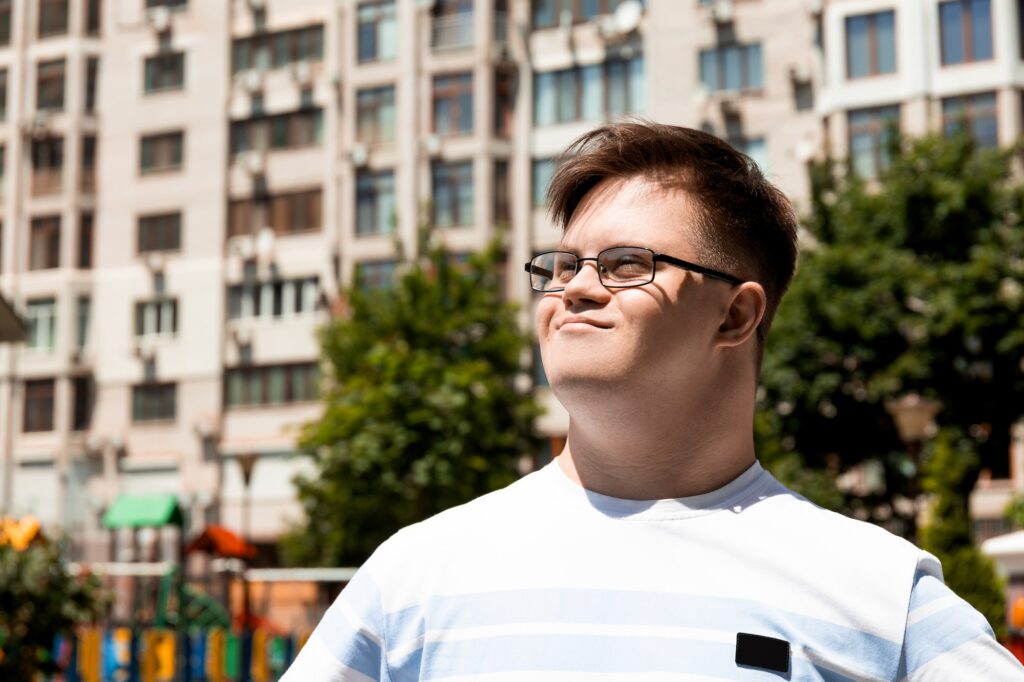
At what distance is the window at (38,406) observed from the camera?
143ft

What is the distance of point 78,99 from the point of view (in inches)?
1737

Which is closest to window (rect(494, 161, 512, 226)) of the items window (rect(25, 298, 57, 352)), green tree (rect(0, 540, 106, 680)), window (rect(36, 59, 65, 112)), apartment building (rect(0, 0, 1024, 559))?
apartment building (rect(0, 0, 1024, 559))

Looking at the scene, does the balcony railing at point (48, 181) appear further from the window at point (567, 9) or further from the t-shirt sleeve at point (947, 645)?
the t-shirt sleeve at point (947, 645)

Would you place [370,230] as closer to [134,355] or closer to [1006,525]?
[134,355]

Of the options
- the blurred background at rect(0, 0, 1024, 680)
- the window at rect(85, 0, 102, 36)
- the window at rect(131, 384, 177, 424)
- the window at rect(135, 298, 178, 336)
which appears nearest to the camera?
the blurred background at rect(0, 0, 1024, 680)

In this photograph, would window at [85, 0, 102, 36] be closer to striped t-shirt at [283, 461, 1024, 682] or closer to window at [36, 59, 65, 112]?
window at [36, 59, 65, 112]

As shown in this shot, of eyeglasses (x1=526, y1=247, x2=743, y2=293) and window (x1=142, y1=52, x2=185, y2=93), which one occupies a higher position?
window (x1=142, y1=52, x2=185, y2=93)

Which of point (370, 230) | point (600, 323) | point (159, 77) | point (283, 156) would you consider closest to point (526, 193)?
point (370, 230)

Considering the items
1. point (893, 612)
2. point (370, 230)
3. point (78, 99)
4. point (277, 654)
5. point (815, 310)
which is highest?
point (78, 99)

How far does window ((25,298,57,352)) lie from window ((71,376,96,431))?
4.19 feet

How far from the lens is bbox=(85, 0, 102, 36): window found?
44938 millimetres

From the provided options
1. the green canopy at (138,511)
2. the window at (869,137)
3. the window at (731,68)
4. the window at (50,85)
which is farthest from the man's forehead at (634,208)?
the window at (50,85)

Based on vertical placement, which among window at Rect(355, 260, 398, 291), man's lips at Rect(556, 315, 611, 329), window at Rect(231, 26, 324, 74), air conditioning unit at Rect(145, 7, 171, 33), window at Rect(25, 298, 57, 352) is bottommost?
man's lips at Rect(556, 315, 611, 329)

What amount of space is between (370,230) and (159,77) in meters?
9.17
